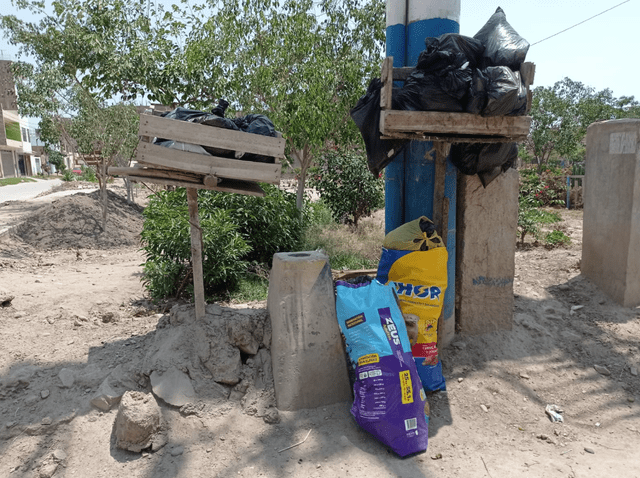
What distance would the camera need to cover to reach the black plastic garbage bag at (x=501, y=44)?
2943mm

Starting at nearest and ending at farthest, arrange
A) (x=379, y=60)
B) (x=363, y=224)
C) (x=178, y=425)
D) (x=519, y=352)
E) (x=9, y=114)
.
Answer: (x=178, y=425), (x=519, y=352), (x=379, y=60), (x=363, y=224), (x=9, y=114)

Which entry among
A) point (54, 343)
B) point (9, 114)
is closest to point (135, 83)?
point (54, 343)

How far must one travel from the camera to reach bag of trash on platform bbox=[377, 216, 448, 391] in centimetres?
318

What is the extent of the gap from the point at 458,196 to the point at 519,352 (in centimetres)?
133

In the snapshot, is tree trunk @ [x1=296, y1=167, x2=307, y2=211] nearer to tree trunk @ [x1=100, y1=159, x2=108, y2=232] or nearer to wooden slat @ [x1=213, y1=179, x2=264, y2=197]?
wooden slat @ [x1=213, y1=179, x2=264, y2=197]

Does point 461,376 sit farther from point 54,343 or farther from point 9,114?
point 9,114

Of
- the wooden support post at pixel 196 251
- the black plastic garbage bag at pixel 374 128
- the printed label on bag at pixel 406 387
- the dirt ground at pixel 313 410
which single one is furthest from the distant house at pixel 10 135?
the printed label on bag at pixel 406 387

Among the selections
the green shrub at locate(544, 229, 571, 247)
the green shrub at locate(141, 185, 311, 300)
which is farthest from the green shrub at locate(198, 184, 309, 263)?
the green shrub at locate(544, 229, 571, 247)

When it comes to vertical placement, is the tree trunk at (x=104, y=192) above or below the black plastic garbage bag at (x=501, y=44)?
below

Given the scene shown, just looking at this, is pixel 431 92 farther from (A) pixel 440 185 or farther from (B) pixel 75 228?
(B) pixel 75 228

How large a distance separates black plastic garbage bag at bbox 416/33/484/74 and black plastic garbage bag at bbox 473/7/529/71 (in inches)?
3.1

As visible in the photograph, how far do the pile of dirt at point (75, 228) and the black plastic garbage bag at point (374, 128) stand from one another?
26.3ft

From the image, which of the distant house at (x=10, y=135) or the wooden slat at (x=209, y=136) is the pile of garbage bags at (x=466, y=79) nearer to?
the wooden slat at (x=209, y=136)

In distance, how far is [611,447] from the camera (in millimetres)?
2865
